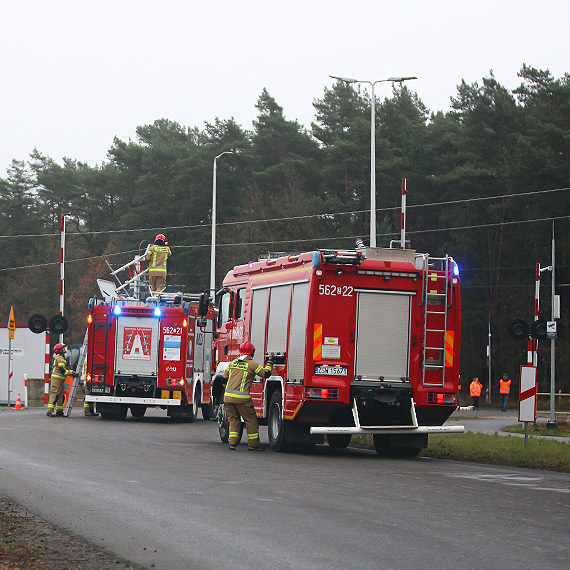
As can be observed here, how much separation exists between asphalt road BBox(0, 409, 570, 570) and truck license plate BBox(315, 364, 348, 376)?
1245mm

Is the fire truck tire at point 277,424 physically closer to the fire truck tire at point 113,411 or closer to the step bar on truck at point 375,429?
the step bar on truck at point 375,429

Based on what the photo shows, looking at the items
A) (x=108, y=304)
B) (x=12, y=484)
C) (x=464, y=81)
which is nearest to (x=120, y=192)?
(x=464, y=81)

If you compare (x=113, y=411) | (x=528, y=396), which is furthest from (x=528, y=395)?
(x=113, y=411)

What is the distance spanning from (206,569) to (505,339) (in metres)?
60.4

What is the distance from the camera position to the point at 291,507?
35.6 ft

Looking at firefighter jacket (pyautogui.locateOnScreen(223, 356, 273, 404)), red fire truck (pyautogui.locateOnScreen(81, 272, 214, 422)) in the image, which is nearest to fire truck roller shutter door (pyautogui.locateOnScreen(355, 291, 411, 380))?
firefighter jacket (pyautogui.locateOnScreen(223, 356, 273, 404))

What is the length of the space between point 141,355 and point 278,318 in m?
10.1

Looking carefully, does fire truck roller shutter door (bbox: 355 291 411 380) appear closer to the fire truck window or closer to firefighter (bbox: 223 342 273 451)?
firefighter (bbox: 223 342 273 451)

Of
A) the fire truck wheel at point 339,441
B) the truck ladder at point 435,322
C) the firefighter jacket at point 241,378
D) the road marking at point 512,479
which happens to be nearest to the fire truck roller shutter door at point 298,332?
the firefighter jacket at point 241,378

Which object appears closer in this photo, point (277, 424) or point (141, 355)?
point (277, 424)

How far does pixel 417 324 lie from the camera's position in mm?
18000

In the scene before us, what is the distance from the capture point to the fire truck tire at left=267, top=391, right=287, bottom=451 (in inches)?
718

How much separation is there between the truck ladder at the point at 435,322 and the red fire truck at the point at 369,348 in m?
0.01

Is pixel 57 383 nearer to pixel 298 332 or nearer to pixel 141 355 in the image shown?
pixel 141 355
